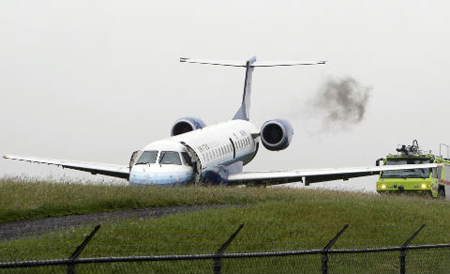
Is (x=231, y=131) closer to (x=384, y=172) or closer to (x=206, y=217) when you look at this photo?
(x=384, y=172)

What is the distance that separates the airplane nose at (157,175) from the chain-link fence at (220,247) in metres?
9.43

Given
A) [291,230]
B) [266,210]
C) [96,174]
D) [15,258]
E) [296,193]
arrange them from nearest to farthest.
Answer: [15,258]
[291,230]
[266,210]
[296,193]
[96,174]

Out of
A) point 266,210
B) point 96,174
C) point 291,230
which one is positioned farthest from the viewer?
point 96,174

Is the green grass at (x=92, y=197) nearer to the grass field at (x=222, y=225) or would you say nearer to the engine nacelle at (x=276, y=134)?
the grass field at (x=222, y=225)

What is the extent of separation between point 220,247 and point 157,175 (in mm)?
13615

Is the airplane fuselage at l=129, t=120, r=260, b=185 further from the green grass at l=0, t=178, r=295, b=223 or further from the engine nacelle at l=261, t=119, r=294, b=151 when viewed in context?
the green grass at l=0, t=178, r=295, b=223

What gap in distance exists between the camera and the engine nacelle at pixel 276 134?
43.8m

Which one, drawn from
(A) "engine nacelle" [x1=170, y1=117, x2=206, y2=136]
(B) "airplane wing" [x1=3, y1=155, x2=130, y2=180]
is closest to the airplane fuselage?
(A) "engine nacelle" [x1=170, y1=117, x2=206, y2=136]

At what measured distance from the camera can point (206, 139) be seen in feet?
126

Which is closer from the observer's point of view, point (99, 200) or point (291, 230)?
point (291, 230)

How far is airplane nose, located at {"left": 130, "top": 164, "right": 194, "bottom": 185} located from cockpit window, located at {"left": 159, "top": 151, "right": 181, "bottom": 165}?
1.09 feet

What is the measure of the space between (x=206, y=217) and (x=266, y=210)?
280 cm

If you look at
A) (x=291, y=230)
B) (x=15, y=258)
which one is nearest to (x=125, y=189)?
(x=291, y=230)

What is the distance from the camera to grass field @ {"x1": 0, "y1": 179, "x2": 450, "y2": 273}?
1947 cm
